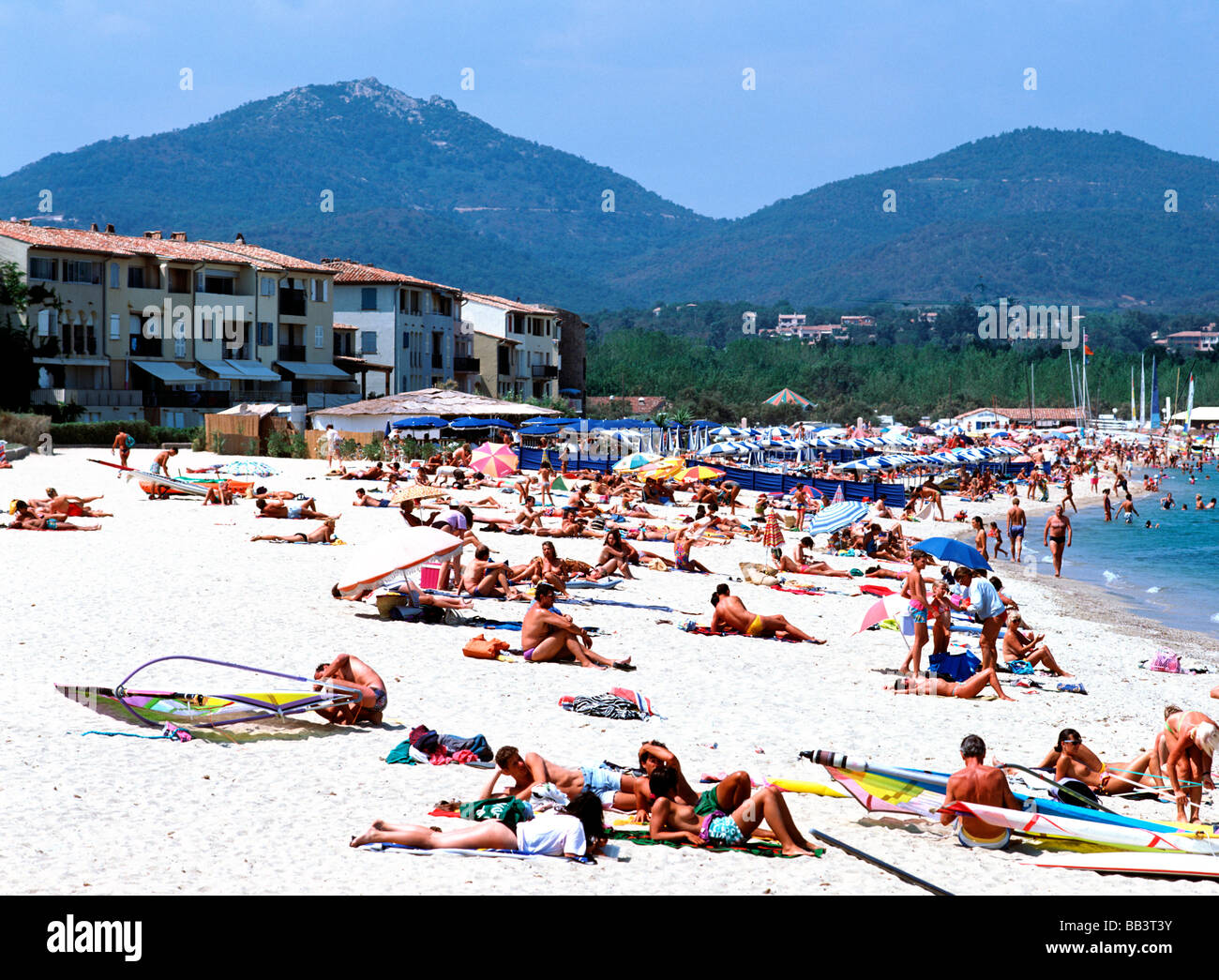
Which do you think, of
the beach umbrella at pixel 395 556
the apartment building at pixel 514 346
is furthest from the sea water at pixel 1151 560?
the apartment building at pixel 514 346

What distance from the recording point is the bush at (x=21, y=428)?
37.1 metres

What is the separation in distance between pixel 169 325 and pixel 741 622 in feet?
142

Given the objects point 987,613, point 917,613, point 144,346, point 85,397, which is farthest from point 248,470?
point 144,346

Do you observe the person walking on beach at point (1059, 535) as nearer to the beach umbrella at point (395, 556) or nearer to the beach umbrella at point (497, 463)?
the beach umbrella at point (497, 463)

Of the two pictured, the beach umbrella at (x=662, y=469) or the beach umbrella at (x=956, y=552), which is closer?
the beach umbrella at (x=956, y=552)

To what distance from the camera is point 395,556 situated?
43.4 feet

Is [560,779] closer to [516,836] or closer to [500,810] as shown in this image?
[500,810]

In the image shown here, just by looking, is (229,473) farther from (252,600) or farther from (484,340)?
(484,340)

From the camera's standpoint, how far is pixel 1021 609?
20.0m

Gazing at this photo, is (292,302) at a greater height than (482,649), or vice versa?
(292,302)

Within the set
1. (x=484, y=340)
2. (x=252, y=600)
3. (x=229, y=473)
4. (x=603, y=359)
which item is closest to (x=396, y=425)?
(x=229, y=473)

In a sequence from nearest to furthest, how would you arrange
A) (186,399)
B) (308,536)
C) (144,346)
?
(308,536) → (186,399) → (144,346)

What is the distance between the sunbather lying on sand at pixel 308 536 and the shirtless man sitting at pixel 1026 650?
10451mm

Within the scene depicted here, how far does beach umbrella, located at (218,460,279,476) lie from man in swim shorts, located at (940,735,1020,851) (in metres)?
22.8
